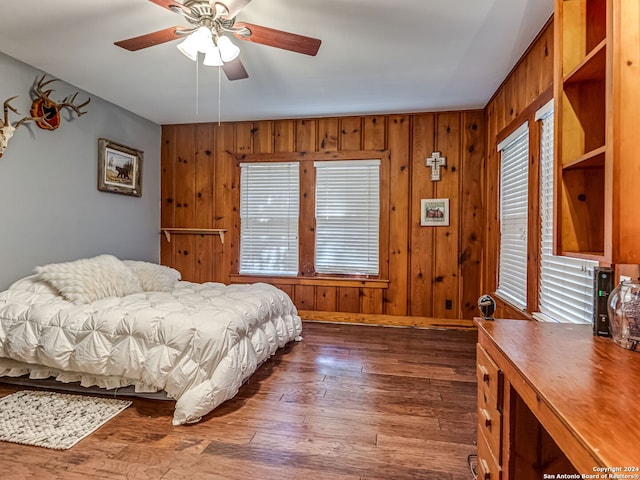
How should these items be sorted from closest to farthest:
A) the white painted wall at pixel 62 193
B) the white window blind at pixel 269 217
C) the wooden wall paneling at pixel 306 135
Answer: the white painted wall at pixel 62 193 < the wooden wall paneling at pixel 306 135 < the white window blind at pixel 269 217

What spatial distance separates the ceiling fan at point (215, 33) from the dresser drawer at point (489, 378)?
6.29 feet

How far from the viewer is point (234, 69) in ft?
8.41

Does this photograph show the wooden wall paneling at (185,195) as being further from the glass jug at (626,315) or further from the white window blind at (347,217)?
the glass jug at (626,315)

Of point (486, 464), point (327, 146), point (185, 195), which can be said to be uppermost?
point (327, 146)

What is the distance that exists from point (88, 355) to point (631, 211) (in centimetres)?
291

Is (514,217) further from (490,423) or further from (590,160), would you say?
(490,423)

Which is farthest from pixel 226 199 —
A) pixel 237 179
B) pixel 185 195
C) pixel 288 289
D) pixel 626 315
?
pixel 626 315

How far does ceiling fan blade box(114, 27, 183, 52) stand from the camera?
2.10 meters

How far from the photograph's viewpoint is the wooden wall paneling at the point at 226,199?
4734 millimetres

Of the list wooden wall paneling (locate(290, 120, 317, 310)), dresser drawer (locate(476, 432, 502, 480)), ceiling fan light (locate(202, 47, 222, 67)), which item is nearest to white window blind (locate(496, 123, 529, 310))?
dresser drawer (locate(476, 432, 502, 480))

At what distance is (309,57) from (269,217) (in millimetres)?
2225

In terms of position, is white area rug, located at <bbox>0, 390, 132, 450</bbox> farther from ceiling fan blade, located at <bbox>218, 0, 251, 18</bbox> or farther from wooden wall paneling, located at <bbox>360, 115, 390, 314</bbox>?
wooden wall paneling, located at <bbox>360, 115, 390, 314</bbox>

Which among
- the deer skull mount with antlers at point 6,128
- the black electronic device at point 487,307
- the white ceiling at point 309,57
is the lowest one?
the black electronic device at point 487,307

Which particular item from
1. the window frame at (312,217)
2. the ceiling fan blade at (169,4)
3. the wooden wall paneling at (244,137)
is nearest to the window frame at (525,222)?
the window frame at (312,217)
